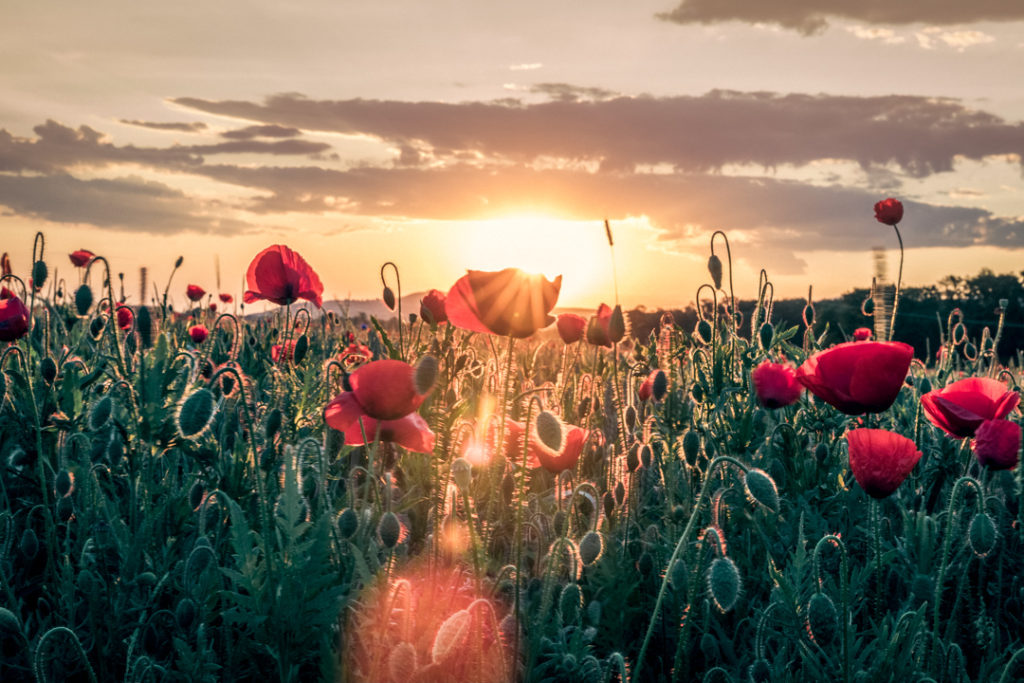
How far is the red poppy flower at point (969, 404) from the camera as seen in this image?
2.56 metres

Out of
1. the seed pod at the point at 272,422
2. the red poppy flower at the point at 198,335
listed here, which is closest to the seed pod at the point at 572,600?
the seed pod at the point at 272,422

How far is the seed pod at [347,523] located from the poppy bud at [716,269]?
208 cm

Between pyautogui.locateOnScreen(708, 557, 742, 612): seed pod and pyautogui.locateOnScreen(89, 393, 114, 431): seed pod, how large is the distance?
1.79 meters

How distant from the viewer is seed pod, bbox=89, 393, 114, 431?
2422 mm

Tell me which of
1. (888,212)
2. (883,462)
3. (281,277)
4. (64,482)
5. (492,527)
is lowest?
(492,527)

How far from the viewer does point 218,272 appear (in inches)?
269

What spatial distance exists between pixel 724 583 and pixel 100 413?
6.09 ft

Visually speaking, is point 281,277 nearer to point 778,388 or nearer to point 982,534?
point 778,388

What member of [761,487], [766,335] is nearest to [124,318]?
[766,335]

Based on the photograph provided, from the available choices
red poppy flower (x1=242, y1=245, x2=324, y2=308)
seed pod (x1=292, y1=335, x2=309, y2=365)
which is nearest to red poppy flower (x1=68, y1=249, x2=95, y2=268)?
red poppy flower (x1=242, y1=245, x2=324, y2=308)

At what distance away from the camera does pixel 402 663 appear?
5.61 feet

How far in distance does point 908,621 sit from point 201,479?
7.38 feet

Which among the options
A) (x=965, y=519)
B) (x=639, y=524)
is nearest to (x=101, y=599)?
(x=639, y=524)

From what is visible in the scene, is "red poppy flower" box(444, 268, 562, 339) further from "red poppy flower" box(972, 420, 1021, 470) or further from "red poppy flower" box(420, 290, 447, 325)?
"red poppy flower" box(420, 290, 447, 325)
